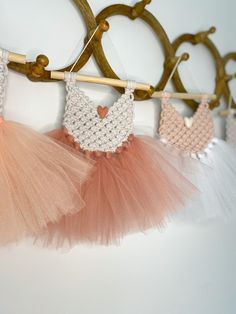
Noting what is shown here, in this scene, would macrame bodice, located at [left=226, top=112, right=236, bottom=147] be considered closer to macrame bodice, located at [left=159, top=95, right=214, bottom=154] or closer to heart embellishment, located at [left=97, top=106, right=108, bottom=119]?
macrame bodice, located at [left=159, top=95, right=214, bottom=154]

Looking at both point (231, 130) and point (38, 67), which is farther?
point (231, 130)

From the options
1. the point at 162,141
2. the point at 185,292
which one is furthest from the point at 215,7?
the point at 185,292

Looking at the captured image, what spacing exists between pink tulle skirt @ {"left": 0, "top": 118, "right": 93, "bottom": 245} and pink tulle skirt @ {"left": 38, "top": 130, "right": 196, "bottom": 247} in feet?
0.14

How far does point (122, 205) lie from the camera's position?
0.60m

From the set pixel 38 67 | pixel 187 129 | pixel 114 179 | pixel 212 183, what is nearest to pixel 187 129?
pixel 187 129

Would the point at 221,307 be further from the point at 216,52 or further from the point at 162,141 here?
the point at 216,52

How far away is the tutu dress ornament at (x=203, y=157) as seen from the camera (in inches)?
28.7

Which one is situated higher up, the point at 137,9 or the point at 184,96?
the point at 137,9

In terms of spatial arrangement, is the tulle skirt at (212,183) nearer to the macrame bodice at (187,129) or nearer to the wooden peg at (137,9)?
the macrame bodice at (187,129)

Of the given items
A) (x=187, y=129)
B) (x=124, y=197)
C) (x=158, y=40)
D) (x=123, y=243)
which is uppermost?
(x=158, y=40)

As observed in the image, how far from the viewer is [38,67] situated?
0.54 meters

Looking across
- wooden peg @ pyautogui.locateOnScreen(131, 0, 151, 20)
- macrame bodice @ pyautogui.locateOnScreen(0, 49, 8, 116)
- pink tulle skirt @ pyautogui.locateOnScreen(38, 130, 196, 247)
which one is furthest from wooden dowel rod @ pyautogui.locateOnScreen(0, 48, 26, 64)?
wooden peg @ pyautogui.locateOnScreen(131, 0, 151, 20)

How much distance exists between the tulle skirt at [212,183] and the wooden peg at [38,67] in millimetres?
319

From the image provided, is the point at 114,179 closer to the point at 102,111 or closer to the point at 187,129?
the point at 102,111
